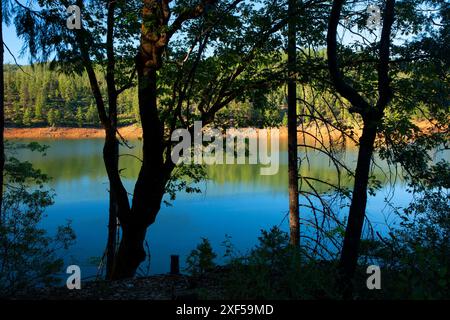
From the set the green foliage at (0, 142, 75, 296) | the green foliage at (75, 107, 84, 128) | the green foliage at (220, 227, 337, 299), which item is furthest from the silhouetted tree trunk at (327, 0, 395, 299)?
the green foliage at (75, 107, 84, 128)

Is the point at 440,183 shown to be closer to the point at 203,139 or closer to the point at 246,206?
the point at 203,139

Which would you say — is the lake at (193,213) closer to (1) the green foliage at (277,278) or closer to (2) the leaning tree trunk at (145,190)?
(2) the leaning tree trunk at (145,190)

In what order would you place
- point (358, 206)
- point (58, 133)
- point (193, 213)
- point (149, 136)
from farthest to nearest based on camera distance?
1. point (58, 133)
2. point (193, 213)
3. point (149, 136)
4. point (358, 206)

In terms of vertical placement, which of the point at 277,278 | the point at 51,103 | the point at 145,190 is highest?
the point at 51,103

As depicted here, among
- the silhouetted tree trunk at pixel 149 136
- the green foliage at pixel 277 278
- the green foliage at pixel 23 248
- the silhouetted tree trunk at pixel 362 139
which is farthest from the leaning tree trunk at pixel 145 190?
the green foliage at pixel 277 278

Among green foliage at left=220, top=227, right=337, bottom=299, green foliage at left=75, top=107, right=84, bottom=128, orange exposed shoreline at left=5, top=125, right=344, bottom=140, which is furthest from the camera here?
green foliage at left=75, top=107, right=84, bottom=128

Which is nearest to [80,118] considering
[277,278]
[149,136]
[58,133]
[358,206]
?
[58,133]

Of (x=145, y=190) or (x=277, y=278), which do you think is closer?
(x=277, y=278)

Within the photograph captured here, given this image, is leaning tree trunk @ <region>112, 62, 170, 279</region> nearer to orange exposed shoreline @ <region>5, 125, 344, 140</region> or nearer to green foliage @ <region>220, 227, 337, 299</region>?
green foliage @ <region>220, 227, 337, 299</region>

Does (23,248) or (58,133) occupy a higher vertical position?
(58,133)

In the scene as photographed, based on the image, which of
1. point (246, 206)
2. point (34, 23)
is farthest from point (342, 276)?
point (246, 206)

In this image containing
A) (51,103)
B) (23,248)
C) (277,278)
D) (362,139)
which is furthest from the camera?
(51,103)

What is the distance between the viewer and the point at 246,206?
90.4 feet

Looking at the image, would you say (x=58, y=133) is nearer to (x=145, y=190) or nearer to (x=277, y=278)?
(x=145, y=190)
